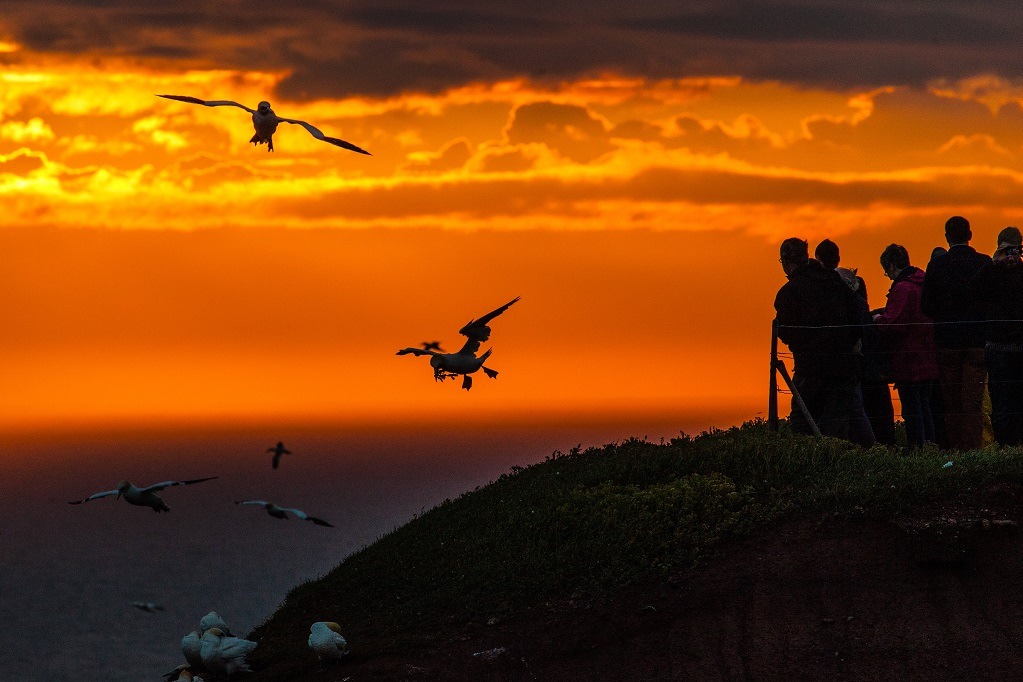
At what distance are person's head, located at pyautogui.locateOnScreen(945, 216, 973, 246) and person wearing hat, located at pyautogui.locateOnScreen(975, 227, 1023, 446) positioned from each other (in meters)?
0.47

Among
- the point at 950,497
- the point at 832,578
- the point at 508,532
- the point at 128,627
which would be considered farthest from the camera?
the point at 128,627

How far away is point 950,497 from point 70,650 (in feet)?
142

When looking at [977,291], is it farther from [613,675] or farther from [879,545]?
[613,675]

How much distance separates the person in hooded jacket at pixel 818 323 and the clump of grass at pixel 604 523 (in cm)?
101

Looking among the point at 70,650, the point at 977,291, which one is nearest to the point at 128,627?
the point at 70,650

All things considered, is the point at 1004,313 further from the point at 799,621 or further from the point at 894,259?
the point at 799,621

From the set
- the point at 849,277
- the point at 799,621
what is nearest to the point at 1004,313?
the point at 849,277

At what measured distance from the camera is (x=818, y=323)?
2462cm

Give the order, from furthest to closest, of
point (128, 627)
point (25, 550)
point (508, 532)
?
point (25, 550) → point (128, 627) → point (508, 532)

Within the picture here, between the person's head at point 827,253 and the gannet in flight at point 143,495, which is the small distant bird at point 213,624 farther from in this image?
the person's head at point 827,253

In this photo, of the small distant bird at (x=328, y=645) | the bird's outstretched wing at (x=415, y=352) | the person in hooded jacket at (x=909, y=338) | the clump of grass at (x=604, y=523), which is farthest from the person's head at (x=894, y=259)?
the small distant bird at (x=328, y=645)

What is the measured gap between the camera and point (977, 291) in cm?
2408

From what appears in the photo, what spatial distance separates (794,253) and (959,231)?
2488mm

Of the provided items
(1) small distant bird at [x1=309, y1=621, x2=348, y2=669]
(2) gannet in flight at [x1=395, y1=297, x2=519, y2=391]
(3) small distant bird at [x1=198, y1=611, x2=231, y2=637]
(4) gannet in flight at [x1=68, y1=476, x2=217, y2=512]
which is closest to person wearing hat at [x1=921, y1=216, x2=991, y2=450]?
(2) gannet in flight at [x1=395, y1=297, x2=519, y2=391]
